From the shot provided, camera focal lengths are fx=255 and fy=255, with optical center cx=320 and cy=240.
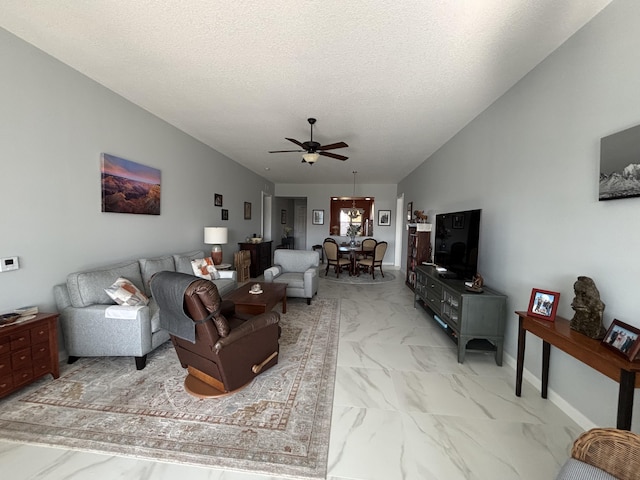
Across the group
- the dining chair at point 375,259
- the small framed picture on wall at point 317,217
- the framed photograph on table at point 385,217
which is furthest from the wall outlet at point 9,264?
the framed photograph on table at point 385,217

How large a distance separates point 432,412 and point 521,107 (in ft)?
9.33

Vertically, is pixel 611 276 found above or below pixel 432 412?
above

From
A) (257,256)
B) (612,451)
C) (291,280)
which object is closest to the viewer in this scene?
(612,451)

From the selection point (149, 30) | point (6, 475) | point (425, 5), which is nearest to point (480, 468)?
point (6, 475)

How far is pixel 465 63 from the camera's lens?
2260mm

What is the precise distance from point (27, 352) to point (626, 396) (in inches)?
150

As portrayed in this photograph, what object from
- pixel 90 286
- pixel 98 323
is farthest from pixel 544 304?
pixel 90 286

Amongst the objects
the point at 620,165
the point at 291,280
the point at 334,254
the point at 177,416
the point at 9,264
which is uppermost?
the point at 620,165

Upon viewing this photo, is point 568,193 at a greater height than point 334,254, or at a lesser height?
greater

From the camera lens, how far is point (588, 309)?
1593mm

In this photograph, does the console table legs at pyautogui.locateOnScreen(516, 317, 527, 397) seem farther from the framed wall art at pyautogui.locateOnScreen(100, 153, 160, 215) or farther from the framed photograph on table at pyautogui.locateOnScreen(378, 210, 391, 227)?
the framed photograph on table at pyautogui.locateOnScreen(378, 210, 391, 227)

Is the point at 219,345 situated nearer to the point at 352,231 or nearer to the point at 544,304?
the point at 544,304

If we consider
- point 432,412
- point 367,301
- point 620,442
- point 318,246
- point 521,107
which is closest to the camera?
point 620,442

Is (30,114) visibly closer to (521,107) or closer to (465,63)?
(465,63)
